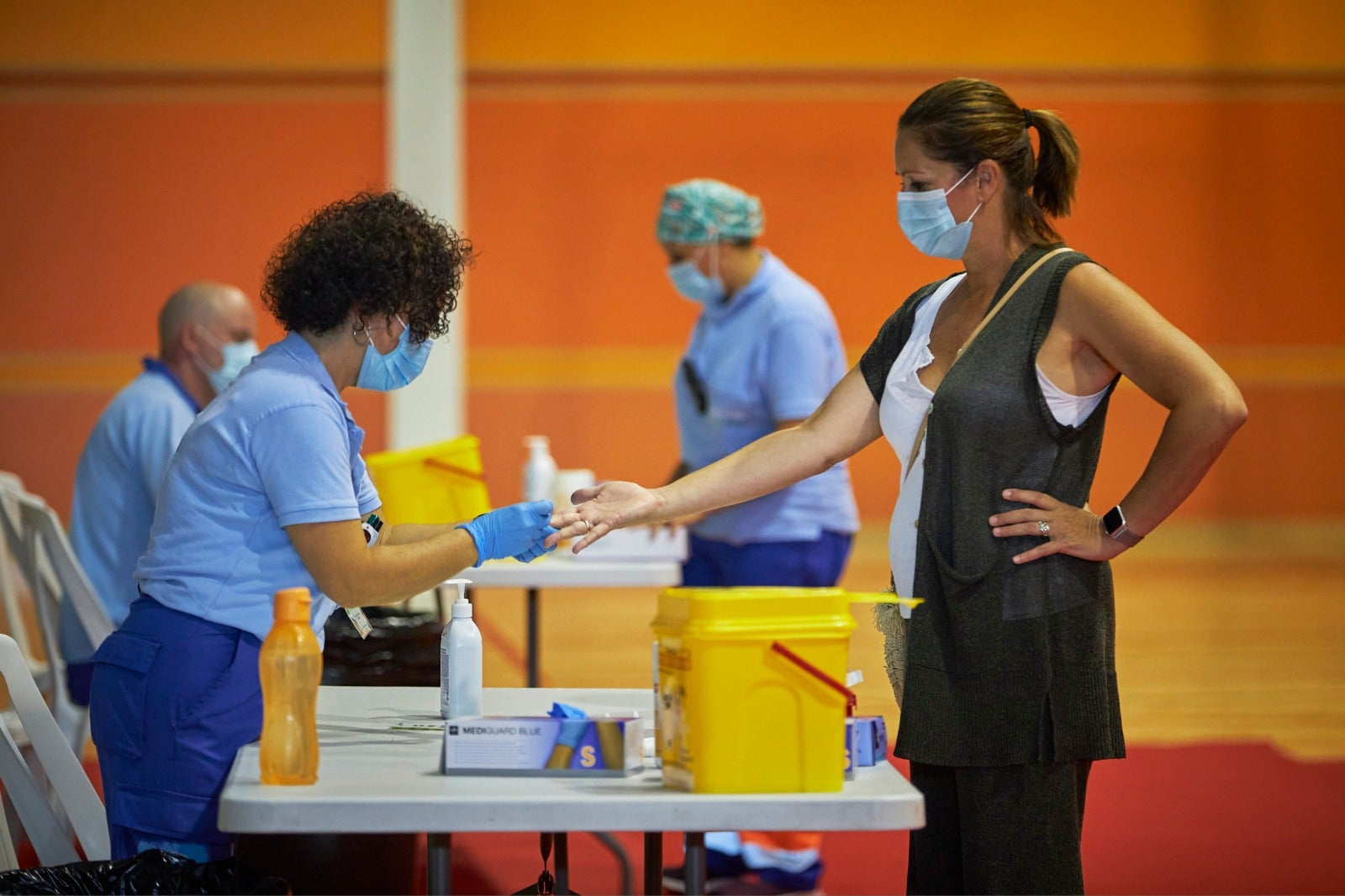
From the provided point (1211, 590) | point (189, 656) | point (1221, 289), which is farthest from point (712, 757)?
point (1221, 289)

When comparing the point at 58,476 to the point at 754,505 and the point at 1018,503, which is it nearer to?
the point at 754,505

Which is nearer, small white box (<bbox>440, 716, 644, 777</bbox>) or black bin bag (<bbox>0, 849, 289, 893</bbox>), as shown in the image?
small white box (<bbox>440, 716, 644, 777</bbox>)

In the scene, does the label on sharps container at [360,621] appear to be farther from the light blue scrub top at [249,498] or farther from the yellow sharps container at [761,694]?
the yellow sharps container at [761,694]

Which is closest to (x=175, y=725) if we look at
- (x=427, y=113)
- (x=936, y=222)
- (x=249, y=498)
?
(x=249, y=498)

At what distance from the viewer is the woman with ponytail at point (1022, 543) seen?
1763 millimetres

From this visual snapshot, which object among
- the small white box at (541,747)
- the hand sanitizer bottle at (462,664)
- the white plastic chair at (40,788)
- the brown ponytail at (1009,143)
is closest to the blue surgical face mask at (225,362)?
the white plastic chair at (40,788)

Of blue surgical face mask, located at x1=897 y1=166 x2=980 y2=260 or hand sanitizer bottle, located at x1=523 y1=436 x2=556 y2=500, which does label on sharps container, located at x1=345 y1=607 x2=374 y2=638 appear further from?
hand sanitizer bottle, located at x1=523 y1=436 x2=556 y2=500

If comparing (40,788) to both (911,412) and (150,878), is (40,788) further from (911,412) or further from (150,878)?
(911,412)

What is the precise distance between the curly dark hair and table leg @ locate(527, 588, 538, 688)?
1793mm

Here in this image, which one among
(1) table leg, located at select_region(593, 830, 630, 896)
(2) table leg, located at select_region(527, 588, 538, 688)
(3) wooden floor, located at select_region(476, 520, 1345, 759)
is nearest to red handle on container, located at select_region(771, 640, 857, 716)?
(1) table leg, located at select_region(593, 830, 630, 896)

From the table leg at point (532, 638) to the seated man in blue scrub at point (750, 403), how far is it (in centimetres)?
42

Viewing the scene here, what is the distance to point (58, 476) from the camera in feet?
29.6

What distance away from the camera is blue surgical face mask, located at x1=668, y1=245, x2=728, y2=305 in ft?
12.8

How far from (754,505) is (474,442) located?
2.45ft
